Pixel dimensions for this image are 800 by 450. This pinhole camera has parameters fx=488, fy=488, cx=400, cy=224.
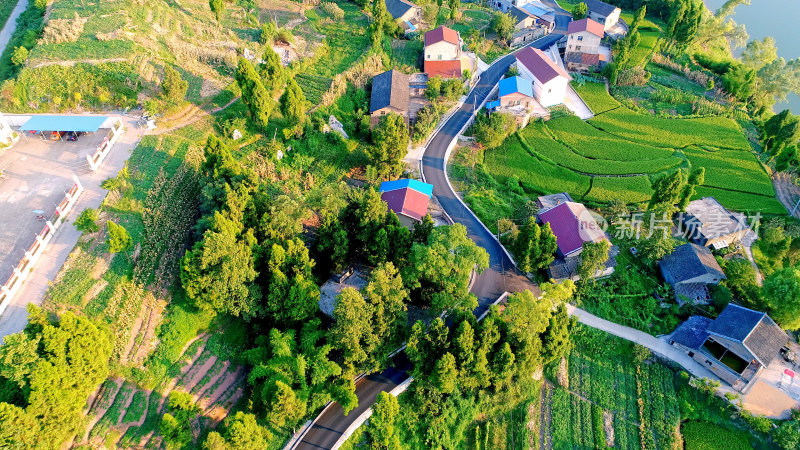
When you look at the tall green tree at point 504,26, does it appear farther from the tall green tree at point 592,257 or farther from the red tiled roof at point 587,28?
the tall green tree at point 592,257

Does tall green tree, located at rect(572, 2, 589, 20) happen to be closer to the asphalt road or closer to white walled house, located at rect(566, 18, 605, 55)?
white walled house, located at rect(566, 18, 605, 55)

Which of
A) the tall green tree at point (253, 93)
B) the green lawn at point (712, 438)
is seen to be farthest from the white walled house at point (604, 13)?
the green lawn at point (712, 438)

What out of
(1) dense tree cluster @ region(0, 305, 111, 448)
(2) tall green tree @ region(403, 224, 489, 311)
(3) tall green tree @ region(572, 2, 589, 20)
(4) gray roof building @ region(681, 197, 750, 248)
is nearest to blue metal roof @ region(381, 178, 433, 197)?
(2) tall green tree @ region(403, 224, 489, 311)

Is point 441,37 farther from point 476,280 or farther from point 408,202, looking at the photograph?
point 476,280

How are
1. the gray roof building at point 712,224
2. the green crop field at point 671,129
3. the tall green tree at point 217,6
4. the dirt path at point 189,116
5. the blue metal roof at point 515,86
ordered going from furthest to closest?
the green crop field at point 671,129 → the blue metal roof at point 515,86 → the tall green tree at point 217,6 → the gray roof building at point 712,224 → the dirt path at point 189,116

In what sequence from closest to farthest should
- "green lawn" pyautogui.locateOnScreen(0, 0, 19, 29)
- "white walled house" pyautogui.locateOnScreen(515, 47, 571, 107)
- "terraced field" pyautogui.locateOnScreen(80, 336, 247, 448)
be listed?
"terraced field" pyautogui.locateOnScreen(80, 336, 247, 448)
"green lawn" pyautogui.locateOnScreen(0, 0, 19, 29)
"white walled house" pyautogui.locateOnScreen(515, 47, 571, 107)

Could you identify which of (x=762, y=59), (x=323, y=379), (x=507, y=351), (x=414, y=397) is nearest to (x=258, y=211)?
(x=323, y=379)
